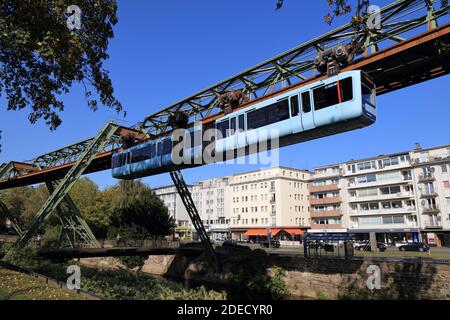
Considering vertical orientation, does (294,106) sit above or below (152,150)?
below

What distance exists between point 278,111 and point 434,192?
193 feet

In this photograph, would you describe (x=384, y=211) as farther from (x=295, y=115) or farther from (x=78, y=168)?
(x=295, y=115)

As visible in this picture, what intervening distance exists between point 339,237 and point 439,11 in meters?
17.6

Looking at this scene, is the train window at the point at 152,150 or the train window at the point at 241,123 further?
the train window at the point at 152,150

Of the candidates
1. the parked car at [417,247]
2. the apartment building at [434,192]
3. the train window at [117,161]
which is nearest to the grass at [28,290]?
the train window at [117,161]

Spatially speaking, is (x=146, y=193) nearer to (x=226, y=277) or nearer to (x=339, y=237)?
(x=226, y=277)

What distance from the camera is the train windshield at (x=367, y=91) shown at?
14.3m

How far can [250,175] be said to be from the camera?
318 ft

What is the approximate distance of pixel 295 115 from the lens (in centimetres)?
1565

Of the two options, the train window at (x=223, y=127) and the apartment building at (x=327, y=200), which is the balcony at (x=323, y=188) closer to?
the apartment building at (x=327, y=200)

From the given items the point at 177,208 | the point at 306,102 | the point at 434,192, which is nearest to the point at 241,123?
the point at 306,102
